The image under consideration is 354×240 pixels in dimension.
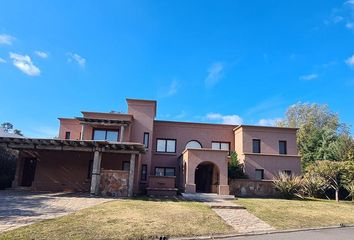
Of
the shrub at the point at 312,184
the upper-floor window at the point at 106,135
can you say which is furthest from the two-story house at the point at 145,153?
the shrub at the point at 312,184

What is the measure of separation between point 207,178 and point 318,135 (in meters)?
15.6

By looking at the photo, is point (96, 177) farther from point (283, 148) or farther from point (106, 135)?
point (283, 148)

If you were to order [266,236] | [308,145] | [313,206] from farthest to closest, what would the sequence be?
[308,145] < [313,206] < [266,236]

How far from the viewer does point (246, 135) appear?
25.9m

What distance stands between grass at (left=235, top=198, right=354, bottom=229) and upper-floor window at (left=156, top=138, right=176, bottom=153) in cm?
1178

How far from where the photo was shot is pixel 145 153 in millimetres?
24859

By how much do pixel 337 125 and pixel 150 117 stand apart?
31.4 metres

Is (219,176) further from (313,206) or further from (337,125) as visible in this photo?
(337,125)

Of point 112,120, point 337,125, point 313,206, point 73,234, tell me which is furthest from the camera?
point 337,125

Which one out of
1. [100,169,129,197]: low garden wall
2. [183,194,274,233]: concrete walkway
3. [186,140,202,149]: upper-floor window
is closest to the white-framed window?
[186,140,202,149]: upper-floor window

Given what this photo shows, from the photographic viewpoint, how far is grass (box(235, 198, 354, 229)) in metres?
12.9

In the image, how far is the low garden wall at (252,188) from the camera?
73.3 feet

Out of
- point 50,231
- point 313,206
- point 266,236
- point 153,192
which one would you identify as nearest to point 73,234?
point 50,231

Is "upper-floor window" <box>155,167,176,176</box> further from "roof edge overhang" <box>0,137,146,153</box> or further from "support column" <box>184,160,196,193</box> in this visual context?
"roof edge overhang" <box>0,137,146,153</box>
